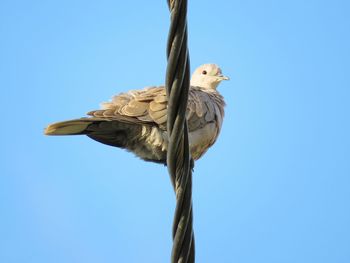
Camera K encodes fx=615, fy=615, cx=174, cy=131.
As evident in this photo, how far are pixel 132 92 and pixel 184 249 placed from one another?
3.51 metres

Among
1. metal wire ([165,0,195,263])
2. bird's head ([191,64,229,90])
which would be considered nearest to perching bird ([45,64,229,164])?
bird's head ([191,64,229,90])

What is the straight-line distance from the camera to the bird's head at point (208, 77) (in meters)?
7.39

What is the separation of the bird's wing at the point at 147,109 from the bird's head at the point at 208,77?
4.24ft

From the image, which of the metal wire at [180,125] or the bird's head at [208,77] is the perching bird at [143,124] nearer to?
the bird's head at [208,77]

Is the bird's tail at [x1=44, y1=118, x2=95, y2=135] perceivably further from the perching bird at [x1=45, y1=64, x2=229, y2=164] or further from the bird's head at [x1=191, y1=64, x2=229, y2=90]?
the bird's head at [x1=191, y1=64, x2=229, y2=90]

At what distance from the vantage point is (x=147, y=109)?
552cm

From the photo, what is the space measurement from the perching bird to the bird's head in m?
1.14

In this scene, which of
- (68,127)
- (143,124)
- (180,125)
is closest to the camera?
(180,125)

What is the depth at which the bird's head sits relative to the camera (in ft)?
24.2

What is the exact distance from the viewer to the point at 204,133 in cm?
590

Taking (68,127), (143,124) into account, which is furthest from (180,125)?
(143,124)

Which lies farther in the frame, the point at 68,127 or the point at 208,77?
the point at 208,77

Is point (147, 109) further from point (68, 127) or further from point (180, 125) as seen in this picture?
point (180, 125)

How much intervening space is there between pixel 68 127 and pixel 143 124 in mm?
726
